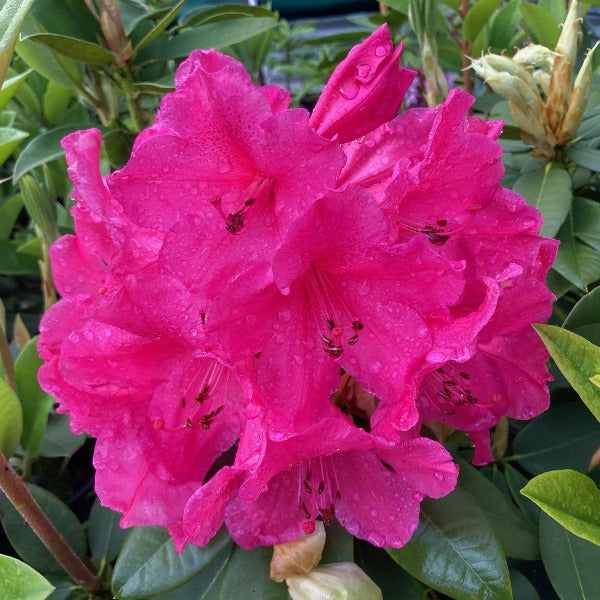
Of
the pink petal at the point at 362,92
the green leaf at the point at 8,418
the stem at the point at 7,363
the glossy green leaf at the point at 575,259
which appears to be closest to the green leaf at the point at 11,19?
the pink petal at the point at 362,92

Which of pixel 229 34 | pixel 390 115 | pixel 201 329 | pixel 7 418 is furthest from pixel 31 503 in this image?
pixel 229 34

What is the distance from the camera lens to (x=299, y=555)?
28.6 inches

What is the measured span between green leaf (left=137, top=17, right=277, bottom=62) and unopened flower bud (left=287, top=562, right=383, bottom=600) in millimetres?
834

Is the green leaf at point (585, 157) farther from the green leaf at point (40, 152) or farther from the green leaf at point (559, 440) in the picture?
the green leaf at point (40, 152)

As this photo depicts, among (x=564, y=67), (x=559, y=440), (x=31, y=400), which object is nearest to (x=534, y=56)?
(x=564, y=67)

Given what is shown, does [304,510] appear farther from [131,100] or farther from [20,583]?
[131,100]

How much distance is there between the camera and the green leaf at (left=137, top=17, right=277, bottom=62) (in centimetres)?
113

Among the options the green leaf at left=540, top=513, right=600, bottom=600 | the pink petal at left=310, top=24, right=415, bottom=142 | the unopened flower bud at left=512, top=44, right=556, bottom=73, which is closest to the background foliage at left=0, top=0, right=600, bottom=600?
the green leaf at left=540, top=513, right=600, bottom=600

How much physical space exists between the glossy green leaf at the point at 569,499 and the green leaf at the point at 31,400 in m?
0.72

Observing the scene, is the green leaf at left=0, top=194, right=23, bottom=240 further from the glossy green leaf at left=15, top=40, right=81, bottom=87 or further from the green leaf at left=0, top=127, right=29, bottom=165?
the green leaf at left=0, top=127, right=29, bottom=165

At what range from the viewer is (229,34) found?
1146 millimetres

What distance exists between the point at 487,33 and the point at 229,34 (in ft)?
1.98

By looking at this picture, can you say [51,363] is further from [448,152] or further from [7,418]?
[448,152]

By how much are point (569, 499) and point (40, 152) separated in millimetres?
884
